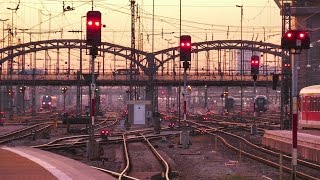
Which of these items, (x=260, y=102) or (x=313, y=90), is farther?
(x=260, y=102)

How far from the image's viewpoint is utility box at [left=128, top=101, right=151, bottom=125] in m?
66.2

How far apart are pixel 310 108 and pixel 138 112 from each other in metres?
24.8

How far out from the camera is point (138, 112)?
67500mm

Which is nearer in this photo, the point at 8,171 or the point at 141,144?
the point at 8,171

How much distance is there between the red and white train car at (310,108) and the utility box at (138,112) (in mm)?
20670

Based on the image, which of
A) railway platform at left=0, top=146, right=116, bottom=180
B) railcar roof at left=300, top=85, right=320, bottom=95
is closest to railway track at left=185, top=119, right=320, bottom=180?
railcar roof at left=300, top=85, right=320, bottom=95

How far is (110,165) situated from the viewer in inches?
1096

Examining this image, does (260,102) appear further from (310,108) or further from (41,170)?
(41,170)

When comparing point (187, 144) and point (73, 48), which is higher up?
point (73, 48)

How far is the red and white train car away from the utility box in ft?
67.8

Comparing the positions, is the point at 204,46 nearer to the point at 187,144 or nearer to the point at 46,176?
the point at 187,144

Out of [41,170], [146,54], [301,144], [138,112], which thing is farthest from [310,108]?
[146,54]

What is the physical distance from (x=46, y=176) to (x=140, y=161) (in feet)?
37.7

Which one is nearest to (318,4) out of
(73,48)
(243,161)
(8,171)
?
(73,48)
